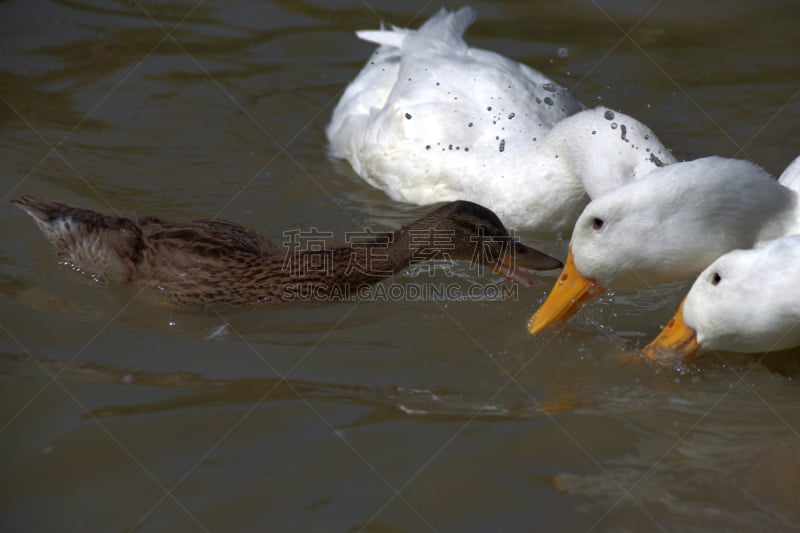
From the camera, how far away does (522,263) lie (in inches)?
208

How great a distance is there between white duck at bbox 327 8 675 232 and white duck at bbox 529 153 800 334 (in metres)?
0.76

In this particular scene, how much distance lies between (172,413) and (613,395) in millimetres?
1813

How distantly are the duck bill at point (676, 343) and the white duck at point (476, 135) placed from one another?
1.07m

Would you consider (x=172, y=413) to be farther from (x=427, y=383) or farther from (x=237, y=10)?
(x=237, y=10)

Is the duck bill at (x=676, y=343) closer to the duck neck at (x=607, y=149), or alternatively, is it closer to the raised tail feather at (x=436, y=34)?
the duck neck at (x=607, y=149)

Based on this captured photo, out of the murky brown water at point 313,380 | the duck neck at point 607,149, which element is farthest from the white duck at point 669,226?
the duck neck at point 607,149

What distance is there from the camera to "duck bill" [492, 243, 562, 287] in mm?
5258

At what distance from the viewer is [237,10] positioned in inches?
337

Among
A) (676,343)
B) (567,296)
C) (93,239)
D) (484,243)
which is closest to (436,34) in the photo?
(484,243)

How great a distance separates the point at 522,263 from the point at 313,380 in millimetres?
1379

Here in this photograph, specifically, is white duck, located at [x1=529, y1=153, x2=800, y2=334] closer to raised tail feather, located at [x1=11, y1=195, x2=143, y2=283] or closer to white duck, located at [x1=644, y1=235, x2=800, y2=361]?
white duck, located at [x1=644, y1=235, x2=800, y2=361]

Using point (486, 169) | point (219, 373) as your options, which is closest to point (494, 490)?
point (219, 373)

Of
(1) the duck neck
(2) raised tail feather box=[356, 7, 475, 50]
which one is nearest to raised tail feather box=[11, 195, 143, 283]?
(1) the duck neck

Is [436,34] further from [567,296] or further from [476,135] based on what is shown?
[567,296]
